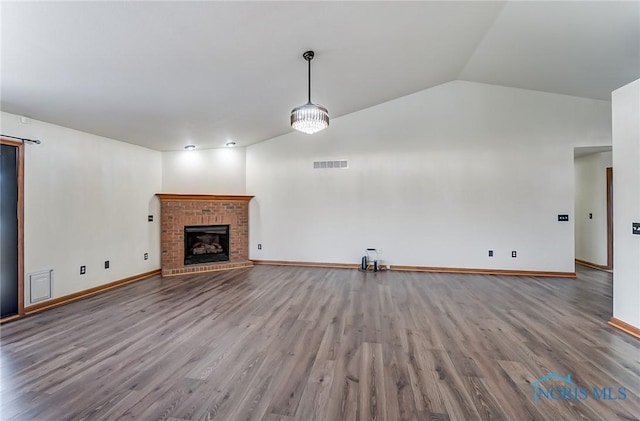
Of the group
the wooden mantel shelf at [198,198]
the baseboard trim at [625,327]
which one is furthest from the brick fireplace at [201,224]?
the baseboard trim at [625,327]

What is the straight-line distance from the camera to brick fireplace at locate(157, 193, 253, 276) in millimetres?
5141

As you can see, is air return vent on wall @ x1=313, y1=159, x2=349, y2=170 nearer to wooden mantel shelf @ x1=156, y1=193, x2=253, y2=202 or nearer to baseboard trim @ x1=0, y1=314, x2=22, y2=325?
wooden mantel shelf @ x1=156, y1=193, x2=253, y2=202

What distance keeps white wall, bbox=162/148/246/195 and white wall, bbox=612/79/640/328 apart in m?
5.82

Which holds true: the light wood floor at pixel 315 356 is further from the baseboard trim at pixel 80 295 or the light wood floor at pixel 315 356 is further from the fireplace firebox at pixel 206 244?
the fireplace firebox at pixel 206 244

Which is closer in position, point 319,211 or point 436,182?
point 436,182

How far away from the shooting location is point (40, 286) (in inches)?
129

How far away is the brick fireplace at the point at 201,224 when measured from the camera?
16.9ft

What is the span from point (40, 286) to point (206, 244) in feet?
8.61

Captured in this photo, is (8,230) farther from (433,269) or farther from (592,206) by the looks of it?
(592,206)

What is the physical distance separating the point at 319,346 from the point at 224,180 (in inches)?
175

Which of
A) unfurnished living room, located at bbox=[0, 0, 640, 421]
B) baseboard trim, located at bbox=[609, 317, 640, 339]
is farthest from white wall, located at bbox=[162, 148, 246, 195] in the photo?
baseboard trim, located at bbox=[609, 317, 640, 339]

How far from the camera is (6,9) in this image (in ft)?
5.39

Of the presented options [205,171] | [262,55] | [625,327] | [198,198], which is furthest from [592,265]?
[205,171]

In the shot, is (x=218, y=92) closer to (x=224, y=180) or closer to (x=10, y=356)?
(x=224, y=180)
